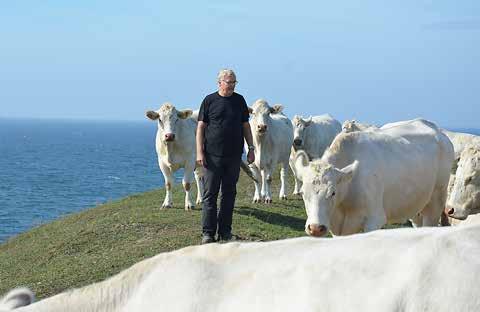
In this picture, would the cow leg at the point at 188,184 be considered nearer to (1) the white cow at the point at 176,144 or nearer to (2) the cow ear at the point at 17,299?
(1) the white cow at the point at 176,144

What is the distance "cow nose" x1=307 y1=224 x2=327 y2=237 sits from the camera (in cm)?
992

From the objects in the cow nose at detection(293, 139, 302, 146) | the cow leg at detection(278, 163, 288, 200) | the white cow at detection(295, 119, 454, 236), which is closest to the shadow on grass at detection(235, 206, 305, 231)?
the cow leg at detection(278, 163, 288, 200)

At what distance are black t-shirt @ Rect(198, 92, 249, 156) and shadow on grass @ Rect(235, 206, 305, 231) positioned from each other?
3.90 m

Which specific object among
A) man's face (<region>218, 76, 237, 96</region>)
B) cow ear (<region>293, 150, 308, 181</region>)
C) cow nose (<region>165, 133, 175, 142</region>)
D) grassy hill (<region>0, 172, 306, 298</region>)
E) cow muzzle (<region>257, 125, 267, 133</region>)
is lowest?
grassy hill (<region>0, 172, 306, 298</region>)

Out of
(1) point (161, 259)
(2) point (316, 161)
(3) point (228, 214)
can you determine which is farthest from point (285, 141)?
(1) point (161, 259)

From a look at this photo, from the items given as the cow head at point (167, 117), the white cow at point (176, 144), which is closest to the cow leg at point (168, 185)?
the white cow at point (176, 144)

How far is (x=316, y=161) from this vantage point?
10516 mm

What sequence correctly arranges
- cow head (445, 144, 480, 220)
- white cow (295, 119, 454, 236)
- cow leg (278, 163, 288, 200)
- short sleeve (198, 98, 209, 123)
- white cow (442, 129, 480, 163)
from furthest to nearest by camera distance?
cow leg (278, 163, 288, 200), white cow (442, 129, 480, 163), cow head (445, 144, 480, 220), short sleeve (198, 98, 209, 123), white cow (295, 119, 454, 236)

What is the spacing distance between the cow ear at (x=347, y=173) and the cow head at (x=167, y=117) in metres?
8.58

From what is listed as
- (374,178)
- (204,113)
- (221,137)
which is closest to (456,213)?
(374,178)

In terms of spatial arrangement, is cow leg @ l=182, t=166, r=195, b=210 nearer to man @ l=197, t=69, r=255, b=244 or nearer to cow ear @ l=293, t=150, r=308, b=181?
man @ l=197, t=69, r=255, b=244

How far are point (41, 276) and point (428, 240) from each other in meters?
9.69

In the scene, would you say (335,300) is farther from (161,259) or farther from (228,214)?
(228,214)

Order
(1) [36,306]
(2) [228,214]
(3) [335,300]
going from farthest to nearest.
A: (2) [228,214]
(1) [36,306]
(3) [335,300]
